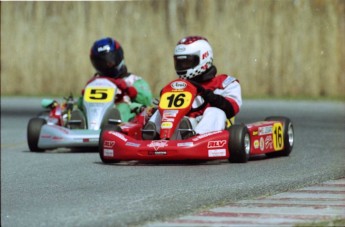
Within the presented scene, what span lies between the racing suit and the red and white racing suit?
1814mm

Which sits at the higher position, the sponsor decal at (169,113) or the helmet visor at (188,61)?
the helmet visor at (188,61)

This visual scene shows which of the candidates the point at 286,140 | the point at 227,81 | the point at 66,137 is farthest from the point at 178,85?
the point at 66,137

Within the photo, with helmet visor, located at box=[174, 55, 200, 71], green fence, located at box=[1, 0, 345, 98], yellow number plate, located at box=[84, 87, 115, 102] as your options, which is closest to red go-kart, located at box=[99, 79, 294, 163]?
helmet visor, located at box=[174, 55, 200, 71]

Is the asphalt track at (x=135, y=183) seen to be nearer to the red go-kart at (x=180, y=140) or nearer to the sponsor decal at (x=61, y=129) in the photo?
the red go-kart at (x=180, y=140)

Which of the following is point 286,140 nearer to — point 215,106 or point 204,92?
point 215,106

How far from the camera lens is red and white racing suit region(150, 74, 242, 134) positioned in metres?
10.3

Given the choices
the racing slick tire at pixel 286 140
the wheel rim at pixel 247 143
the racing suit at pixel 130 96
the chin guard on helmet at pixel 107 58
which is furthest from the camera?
the chin guard on helmet at pixel 107 58

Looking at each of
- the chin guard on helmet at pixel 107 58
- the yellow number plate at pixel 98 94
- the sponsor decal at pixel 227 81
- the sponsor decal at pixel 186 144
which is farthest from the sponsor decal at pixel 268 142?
the chin guard on helmet at pixel 107 58

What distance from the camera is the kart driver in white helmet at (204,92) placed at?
33.8 feet

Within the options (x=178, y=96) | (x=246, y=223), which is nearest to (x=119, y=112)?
(x=178, y=96)

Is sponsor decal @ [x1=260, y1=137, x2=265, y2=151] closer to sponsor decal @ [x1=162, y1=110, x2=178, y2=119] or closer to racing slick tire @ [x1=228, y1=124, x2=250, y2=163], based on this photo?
racing slick tire @ [x1=228, y1=124, x2=250, y2=163]

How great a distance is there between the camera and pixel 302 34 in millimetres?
23531

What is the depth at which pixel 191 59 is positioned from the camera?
1084 centimetres

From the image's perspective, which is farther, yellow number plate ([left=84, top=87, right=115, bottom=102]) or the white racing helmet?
yellow number plate ([left=84, top=87, right=115, bottom=102])
